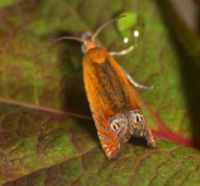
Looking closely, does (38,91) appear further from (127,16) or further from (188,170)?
(188,170)

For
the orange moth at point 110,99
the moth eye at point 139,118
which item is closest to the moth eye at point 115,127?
the orange moth at point 110,99

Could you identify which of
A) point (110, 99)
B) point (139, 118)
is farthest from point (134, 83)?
point (139, 118)

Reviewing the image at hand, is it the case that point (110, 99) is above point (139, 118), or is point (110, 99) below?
above

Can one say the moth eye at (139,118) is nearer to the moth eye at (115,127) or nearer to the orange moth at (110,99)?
the orange moth at (110,99)

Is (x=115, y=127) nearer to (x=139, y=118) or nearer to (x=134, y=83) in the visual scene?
(x=139, y=118)

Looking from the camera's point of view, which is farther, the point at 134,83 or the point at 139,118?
the point at 134,83

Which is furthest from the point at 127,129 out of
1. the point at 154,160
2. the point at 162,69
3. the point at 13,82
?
the point at 13,82
